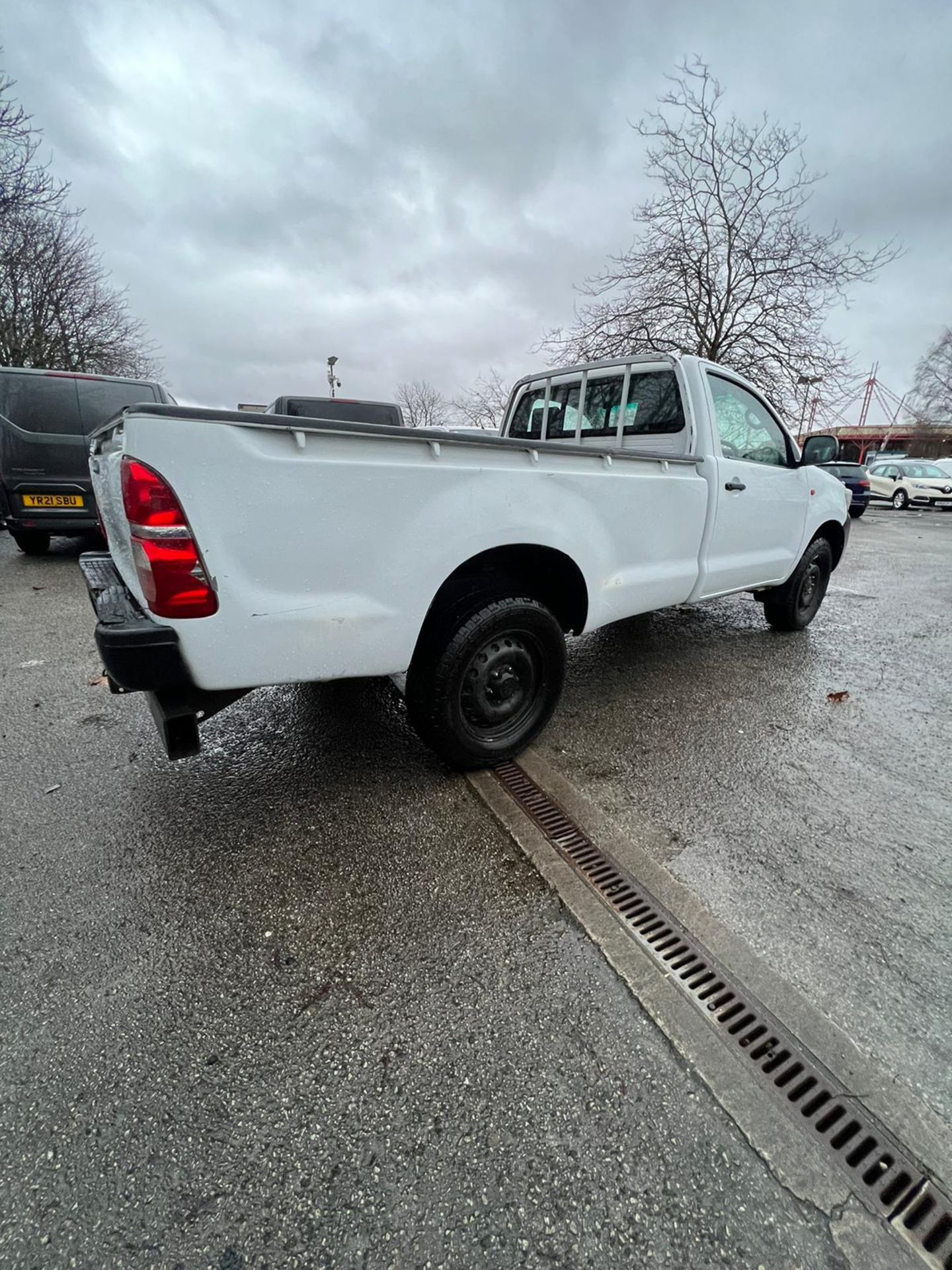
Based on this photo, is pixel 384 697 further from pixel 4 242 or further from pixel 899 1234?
pixel 4 242

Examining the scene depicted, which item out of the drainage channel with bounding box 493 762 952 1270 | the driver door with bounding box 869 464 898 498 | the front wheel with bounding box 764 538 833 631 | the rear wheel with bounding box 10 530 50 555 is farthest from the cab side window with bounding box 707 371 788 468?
the driver door with bounding box 869 464 898 498

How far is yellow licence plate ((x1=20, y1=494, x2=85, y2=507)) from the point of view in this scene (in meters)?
6.47

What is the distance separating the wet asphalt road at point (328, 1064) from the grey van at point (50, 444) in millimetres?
5274

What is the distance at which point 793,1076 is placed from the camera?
4.79 feet

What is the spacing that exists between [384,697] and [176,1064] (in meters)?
2.29

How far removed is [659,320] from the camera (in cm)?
1288

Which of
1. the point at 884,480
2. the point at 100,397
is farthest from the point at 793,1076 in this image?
the point at 884,480

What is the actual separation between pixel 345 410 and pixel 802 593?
5.26 meters

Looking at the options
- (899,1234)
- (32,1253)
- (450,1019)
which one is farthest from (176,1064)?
(899,1234)

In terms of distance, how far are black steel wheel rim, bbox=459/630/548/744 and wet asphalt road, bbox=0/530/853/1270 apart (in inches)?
16.5

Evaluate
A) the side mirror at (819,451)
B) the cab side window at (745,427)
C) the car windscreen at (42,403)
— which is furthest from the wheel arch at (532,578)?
the car windscreen at (42,403)

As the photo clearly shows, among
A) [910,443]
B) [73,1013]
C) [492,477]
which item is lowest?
[73,1013]

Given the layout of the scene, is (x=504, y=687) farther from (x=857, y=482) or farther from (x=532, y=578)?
(x=857, y=482)

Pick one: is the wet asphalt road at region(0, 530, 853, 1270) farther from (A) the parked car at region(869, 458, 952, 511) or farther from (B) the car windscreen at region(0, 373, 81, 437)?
(A) the parked car at region(869, 458, 952, 511)
